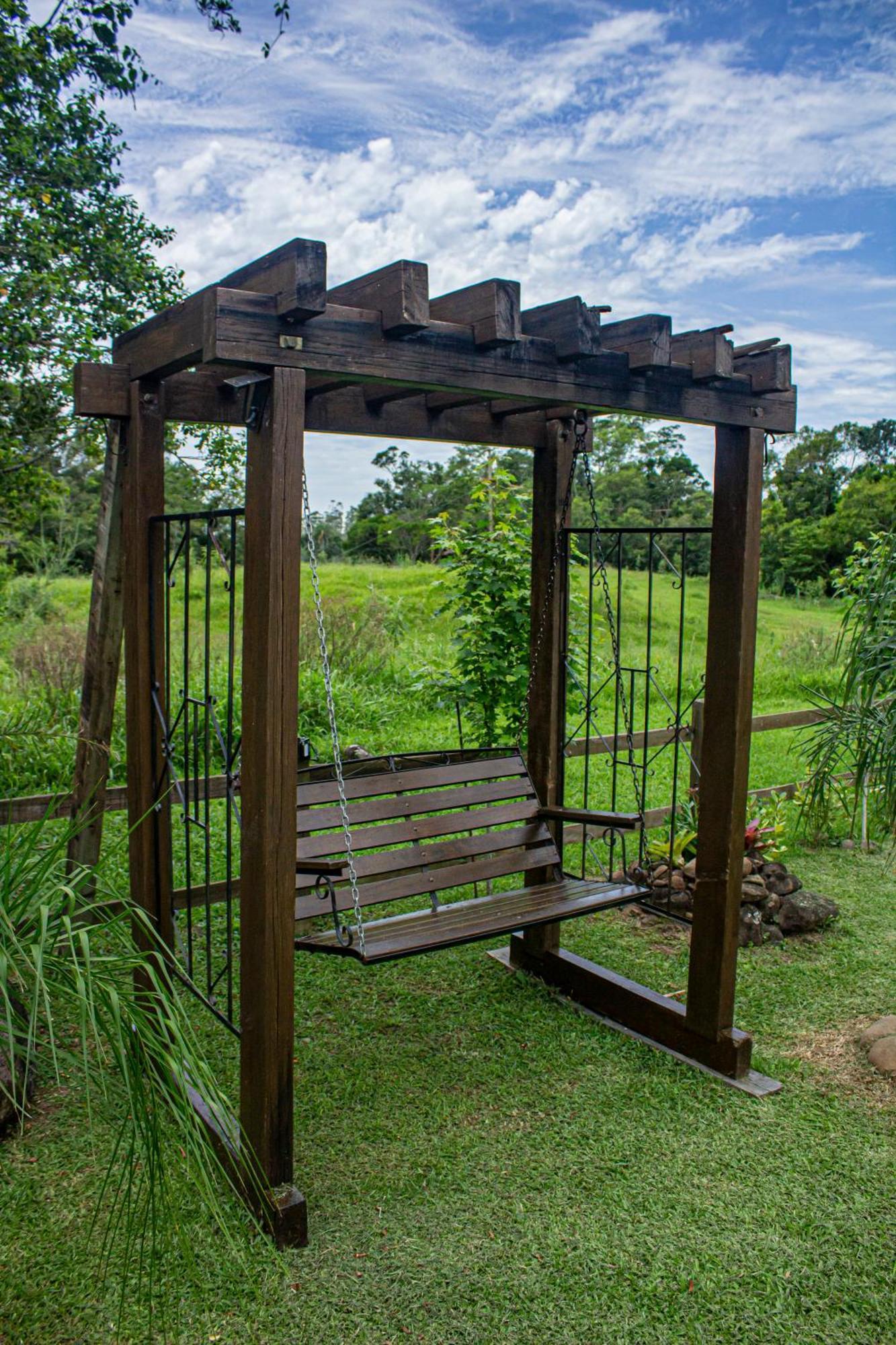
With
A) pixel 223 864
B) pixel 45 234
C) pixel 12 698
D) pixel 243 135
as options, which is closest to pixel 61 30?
pixel 45 234

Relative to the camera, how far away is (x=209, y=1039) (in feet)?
12.2

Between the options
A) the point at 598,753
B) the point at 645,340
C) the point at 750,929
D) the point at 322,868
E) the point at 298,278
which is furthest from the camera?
the point at 598,753

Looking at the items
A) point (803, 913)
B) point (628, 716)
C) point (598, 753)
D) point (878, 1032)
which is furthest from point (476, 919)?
point (598, 753)

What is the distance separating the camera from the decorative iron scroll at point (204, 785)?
3062mm

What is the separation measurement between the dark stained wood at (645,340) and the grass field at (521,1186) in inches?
93.2

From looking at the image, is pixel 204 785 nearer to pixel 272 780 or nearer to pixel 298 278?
pixel 272 780

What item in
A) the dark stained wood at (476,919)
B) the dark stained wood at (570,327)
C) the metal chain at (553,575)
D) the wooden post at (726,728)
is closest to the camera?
the dark stained wood at (570,327)

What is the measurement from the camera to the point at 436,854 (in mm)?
3910

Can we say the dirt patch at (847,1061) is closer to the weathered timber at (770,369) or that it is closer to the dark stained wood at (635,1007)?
the dark stained wood at (635,1007)

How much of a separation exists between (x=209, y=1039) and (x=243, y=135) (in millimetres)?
8858

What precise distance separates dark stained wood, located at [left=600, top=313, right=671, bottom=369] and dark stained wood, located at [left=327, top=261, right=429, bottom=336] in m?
0.65

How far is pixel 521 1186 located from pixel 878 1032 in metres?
1.64

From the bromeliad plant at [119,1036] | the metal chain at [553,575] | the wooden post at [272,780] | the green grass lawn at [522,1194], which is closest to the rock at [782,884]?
the green grass lawn at [522,1194]

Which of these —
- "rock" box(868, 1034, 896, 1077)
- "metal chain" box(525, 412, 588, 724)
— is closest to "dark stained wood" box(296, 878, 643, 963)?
"metal chain" box(525, 412, 588, 724)
